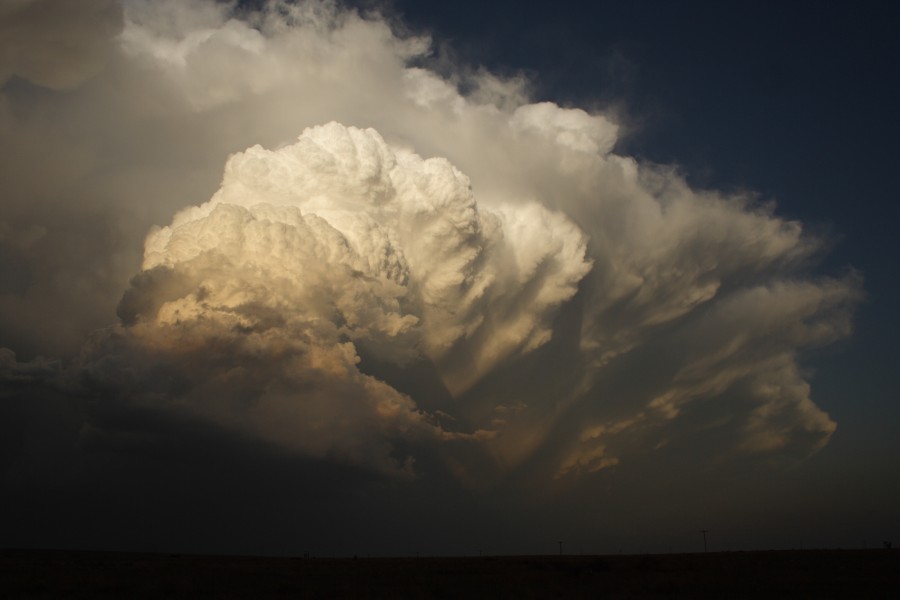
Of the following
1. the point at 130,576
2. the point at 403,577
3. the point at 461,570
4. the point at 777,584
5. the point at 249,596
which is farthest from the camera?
the point at 461,570

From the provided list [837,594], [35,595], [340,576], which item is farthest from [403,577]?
[837,594]

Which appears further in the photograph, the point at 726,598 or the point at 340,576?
the point at 340,576

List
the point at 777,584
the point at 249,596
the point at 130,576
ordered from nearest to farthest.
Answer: the point at 249,596, the point at 777,584, the point at 130,576

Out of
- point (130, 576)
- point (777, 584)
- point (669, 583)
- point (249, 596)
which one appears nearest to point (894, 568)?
point (777, 584)

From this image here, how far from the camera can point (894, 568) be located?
7562 centimetres

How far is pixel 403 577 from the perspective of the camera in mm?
73562

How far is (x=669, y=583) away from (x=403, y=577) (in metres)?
28.3

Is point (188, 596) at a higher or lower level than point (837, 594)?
lower

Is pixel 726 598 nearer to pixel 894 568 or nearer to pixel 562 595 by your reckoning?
pixel 562 595

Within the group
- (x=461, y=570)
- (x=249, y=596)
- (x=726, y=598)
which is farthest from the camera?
(x=461, y=570)

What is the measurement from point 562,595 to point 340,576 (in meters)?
30.1

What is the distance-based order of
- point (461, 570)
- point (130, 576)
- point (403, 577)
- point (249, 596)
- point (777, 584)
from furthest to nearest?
point (461, 570), point (403, 577), point (130, 576), point (777, 584), point (249, 596)

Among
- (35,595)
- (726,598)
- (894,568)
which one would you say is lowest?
(35,595)

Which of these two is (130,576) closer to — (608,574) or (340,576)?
(340,576)
